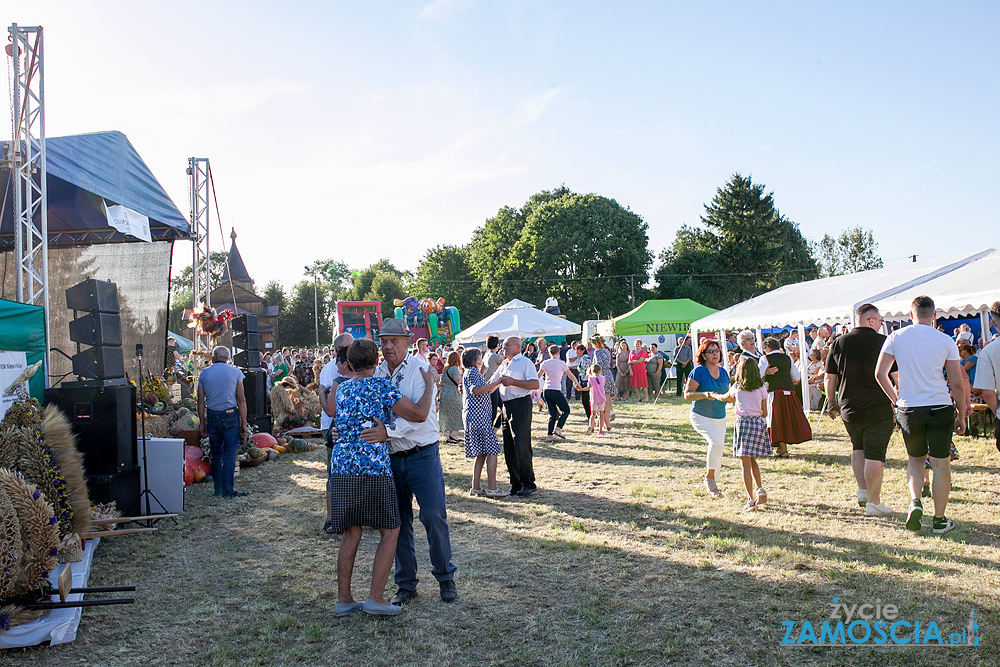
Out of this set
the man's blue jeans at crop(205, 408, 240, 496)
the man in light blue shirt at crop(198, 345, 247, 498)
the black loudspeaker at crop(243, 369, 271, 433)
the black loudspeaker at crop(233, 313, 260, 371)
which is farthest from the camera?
the black loudspeaker at crop(233, 313, 260, 371)

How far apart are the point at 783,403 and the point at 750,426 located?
3.03m

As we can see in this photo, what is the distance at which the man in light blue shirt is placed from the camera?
7844mm

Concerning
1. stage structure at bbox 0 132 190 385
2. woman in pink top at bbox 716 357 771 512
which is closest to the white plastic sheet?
woman in pink top at bbox 716 357 771 512

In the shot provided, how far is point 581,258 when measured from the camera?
45219 mm

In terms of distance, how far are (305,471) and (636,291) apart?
126 ft

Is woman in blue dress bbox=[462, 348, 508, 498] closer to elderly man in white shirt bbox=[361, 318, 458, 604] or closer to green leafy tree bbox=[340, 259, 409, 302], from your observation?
elderly man in white shirt bbox=[361, 318, 458, 604]

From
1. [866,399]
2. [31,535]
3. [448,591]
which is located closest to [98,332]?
[31,535]

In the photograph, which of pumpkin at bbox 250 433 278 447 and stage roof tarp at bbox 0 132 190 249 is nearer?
pumpkin at bbox 250 433 278 447

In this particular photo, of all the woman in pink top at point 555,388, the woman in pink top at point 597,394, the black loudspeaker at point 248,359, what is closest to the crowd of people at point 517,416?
the woman in pink top at point 555,388

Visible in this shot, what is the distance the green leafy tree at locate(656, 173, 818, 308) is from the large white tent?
29.8 metres

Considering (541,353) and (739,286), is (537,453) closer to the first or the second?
(541,353)

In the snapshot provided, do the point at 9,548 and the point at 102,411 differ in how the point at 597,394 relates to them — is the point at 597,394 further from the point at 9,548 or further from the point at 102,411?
the point at 9,548

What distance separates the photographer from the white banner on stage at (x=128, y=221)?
11.7m

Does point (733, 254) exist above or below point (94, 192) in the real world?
above
